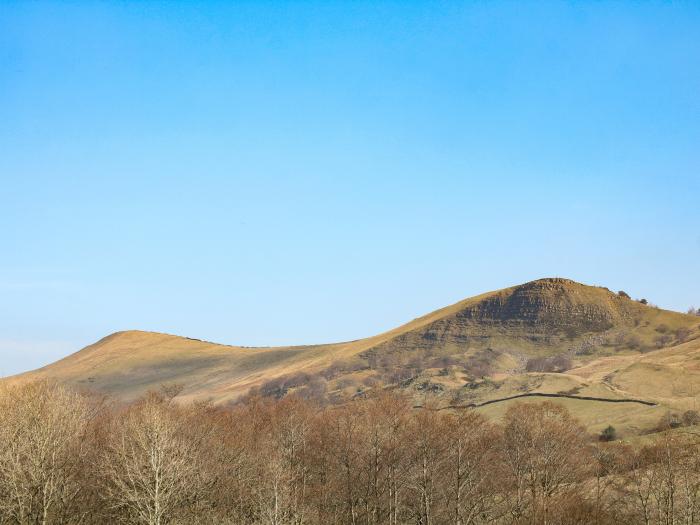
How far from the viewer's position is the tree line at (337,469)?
214ft

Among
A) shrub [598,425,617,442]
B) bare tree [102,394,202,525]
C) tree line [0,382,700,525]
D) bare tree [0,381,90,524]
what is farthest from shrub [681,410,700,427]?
bare tree [0,381,90,524]

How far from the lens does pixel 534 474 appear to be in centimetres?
9106

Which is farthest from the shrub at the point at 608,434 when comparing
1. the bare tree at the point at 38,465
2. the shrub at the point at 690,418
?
the bare tree at the point at 38,465

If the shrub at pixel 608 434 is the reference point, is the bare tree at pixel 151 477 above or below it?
above

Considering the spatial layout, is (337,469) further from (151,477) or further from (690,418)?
(690,418)

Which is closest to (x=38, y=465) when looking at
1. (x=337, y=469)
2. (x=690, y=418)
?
(x=337, y=469)

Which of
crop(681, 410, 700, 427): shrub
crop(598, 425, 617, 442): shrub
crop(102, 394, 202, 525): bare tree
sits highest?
crop(102, 394, 202, 525): bare tree

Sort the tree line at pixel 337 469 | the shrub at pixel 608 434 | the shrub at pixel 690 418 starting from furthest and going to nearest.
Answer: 1. the shrub at pixel 608 434
2. the shrub at pixel 690 418
3. the tree line at pixel 337 469

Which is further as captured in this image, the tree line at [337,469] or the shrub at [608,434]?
the shrub at [608,434]

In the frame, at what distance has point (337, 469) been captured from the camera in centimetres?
9625

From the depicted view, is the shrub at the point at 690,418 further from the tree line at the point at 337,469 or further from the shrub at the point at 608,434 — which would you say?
the tree line at the point at 337,469

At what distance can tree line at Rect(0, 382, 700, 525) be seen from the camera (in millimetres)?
65312

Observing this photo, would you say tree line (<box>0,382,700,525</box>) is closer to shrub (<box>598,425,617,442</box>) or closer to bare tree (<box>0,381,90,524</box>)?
bare tree (<box>0,381,90,524</box>)

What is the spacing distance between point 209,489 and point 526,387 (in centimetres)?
13047
